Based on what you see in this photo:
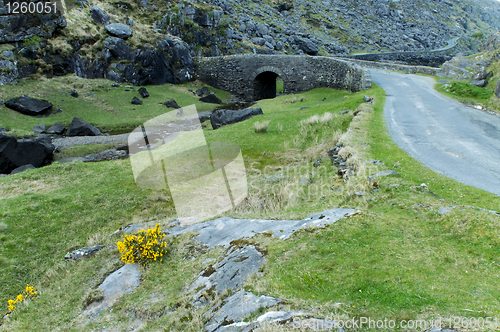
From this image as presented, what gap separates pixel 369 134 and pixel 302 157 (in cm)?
333

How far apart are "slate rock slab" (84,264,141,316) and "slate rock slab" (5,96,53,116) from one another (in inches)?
1089

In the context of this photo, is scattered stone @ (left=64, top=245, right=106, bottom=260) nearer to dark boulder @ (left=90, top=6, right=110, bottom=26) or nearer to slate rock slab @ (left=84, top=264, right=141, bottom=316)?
slate rock slab @ (left=84, top=264, right=141, bottom=316)

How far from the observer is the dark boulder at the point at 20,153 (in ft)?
60.6

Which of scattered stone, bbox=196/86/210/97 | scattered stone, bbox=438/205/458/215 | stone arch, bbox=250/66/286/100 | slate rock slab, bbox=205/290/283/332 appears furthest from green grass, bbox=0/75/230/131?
scattered stone, bbox=438/205/458/215

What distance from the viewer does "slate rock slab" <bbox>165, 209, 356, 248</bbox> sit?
741cm

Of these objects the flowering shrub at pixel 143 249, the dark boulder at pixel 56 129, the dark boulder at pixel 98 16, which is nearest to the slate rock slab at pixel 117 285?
the flowering shrub at pixel 143 249

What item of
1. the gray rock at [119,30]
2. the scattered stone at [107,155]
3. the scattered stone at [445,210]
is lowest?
the scattered stone at [107,155]

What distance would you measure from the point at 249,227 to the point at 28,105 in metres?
29.9

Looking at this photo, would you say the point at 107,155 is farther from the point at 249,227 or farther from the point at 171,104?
the point at 249,227

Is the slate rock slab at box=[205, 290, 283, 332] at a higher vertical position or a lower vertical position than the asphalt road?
lower

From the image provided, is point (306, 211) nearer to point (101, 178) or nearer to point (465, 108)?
point (101, 178)

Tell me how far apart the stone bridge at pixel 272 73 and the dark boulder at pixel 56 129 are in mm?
23882

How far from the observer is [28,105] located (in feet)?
94.1

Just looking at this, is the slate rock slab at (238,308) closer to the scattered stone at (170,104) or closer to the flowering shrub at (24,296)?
the flowering shrub at (24,296)
